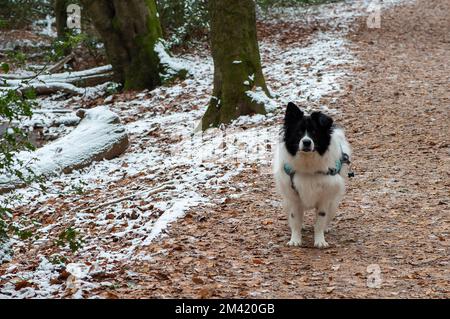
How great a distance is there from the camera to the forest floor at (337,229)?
17.4 feet

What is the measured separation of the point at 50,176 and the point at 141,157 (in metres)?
1.64

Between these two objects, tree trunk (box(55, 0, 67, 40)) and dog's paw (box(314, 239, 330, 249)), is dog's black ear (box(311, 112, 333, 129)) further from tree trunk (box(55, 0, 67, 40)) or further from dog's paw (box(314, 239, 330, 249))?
tree trunk (box(55, 0, 67, 40))

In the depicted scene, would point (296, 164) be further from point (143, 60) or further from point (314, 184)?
point (143, 60)

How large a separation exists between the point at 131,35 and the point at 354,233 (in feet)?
35.4

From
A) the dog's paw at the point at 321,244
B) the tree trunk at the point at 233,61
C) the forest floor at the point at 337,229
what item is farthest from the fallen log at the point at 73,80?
the dog's paw at the point at 321,244

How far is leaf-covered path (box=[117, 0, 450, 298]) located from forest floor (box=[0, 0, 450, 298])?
14 mm

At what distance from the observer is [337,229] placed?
709 cm

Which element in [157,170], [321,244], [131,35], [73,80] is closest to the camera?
[321,244]

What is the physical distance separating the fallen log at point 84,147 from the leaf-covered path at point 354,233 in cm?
307

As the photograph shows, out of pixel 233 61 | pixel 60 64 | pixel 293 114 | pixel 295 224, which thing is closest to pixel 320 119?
pixel 293 114

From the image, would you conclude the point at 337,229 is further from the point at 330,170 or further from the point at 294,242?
the point at 330,170

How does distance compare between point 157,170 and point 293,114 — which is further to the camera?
point 157,170

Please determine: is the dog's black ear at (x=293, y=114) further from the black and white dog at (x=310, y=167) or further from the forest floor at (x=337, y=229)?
the forest floor at (x=337, y=229)
